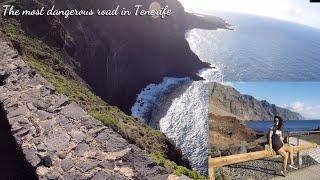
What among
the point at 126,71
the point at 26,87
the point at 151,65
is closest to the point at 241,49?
the point at 151,65

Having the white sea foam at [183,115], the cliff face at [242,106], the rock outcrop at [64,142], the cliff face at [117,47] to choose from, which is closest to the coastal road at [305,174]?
the cliff face at [242,106]

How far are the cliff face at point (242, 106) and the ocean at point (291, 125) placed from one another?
0.05m

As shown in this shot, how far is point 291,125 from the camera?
4.15 metres

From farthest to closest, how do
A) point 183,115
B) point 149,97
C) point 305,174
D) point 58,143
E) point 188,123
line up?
point 149,97, point 183,115, point 188,123, point 58,143, point 305,174

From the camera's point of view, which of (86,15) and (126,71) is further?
(126,71)

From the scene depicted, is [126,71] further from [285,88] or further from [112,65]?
[285,88]

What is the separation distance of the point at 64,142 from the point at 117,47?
156ft

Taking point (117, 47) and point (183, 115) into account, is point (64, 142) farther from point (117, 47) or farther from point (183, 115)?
point (117, 47)

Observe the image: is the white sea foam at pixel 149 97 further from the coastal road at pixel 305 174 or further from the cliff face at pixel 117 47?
the coastal road at pixel 305 174

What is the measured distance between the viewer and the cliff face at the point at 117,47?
34.0 meters

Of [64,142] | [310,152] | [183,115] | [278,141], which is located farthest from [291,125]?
[183,115]

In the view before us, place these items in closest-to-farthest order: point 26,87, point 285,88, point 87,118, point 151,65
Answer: point 285,88
point 87,118
point 26,87
point 151,65

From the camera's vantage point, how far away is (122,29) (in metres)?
58.2

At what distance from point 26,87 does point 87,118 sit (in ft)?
9.12
